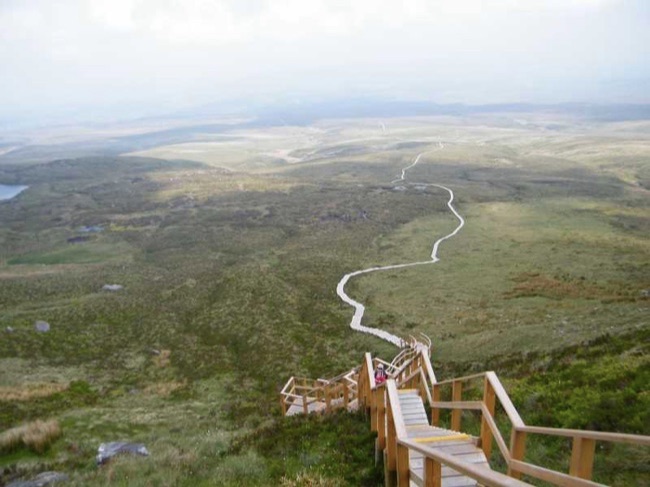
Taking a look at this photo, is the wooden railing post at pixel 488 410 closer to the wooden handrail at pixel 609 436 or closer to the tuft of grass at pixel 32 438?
the wooden handrail at pixel 609 436

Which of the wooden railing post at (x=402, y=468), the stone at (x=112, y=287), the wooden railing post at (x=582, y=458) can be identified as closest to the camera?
the wooden railing post at (x=582, y=458)

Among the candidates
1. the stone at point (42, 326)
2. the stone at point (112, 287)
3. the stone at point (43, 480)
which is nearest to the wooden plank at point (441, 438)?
the stone at point (43, 480)

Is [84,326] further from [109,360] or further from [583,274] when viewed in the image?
[583,274]

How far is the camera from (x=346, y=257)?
66625 mm

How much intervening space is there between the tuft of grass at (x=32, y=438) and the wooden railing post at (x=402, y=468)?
643 inches

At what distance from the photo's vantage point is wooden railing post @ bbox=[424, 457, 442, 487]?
20.2 ft

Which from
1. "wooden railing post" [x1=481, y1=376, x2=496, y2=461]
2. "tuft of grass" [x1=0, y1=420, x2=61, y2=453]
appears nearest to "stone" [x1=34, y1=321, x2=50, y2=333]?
"tuft of grass" [x1=0, y1=420, x2=61, y2=453]

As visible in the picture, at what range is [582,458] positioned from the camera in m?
6.11

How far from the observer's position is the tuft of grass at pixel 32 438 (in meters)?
18.4

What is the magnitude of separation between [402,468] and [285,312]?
128ft

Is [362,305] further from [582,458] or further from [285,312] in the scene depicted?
[582,458]

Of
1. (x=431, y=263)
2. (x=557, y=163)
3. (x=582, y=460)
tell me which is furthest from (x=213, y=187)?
(x=582, y=460)

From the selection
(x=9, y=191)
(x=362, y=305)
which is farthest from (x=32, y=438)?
(x=9, y=191)

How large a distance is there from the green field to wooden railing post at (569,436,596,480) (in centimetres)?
342
